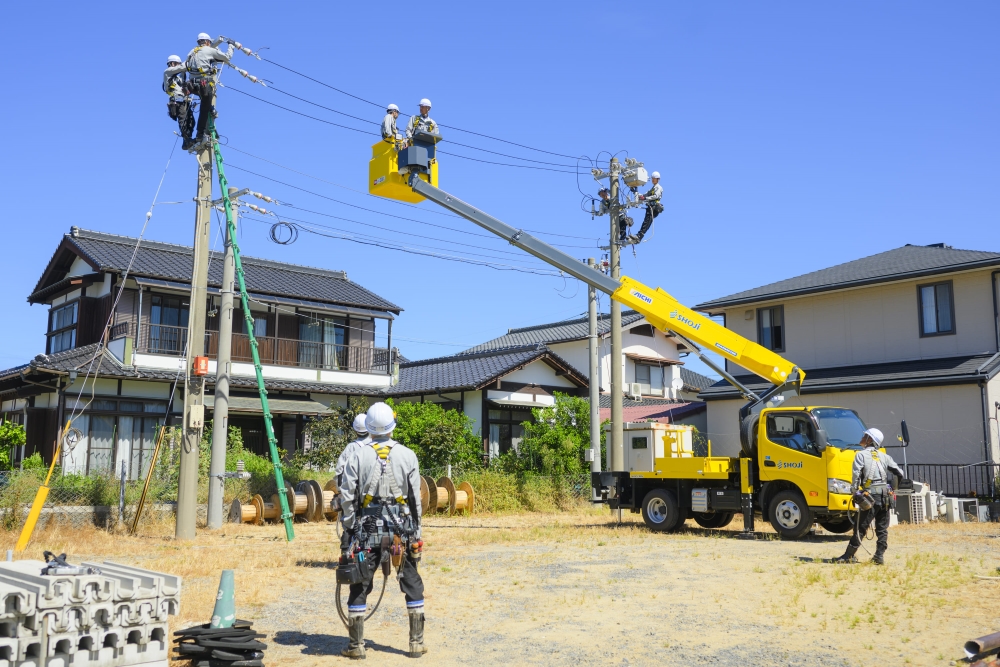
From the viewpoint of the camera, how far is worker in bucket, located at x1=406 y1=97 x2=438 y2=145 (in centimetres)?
1289

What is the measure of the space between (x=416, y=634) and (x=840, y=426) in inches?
401

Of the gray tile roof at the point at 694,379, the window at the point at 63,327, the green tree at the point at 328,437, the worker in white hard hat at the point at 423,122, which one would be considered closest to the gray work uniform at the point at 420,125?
the worker in white hard hat at the point at 423,122

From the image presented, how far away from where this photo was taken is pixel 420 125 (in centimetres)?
1298

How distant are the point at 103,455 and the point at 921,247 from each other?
2395 cm

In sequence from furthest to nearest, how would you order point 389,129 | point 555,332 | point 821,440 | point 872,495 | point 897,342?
point 555,332
point 897,342
point 821,440
point 389,129
point 872,495

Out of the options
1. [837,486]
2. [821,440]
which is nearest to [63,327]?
[821,440]

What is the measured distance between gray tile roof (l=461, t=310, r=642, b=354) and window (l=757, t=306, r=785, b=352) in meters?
10.4

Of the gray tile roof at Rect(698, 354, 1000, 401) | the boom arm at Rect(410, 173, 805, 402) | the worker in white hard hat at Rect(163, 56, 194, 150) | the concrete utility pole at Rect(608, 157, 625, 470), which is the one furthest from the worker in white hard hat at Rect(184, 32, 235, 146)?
the gray tile roof at Rect(698, 354, 1000, 401)

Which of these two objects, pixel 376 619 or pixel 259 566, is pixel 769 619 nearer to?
pixel 376 619

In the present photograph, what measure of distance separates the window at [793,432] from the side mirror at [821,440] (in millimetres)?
66

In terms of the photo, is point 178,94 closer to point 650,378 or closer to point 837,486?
point 837,486

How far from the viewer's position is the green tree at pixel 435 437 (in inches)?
967

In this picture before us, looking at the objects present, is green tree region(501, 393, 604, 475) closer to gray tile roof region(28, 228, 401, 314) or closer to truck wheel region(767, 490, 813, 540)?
gray tile roof region(28, 228, 401, 314)

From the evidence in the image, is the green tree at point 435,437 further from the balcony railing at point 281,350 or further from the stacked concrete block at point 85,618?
the stacked concrete block at point 85,618
